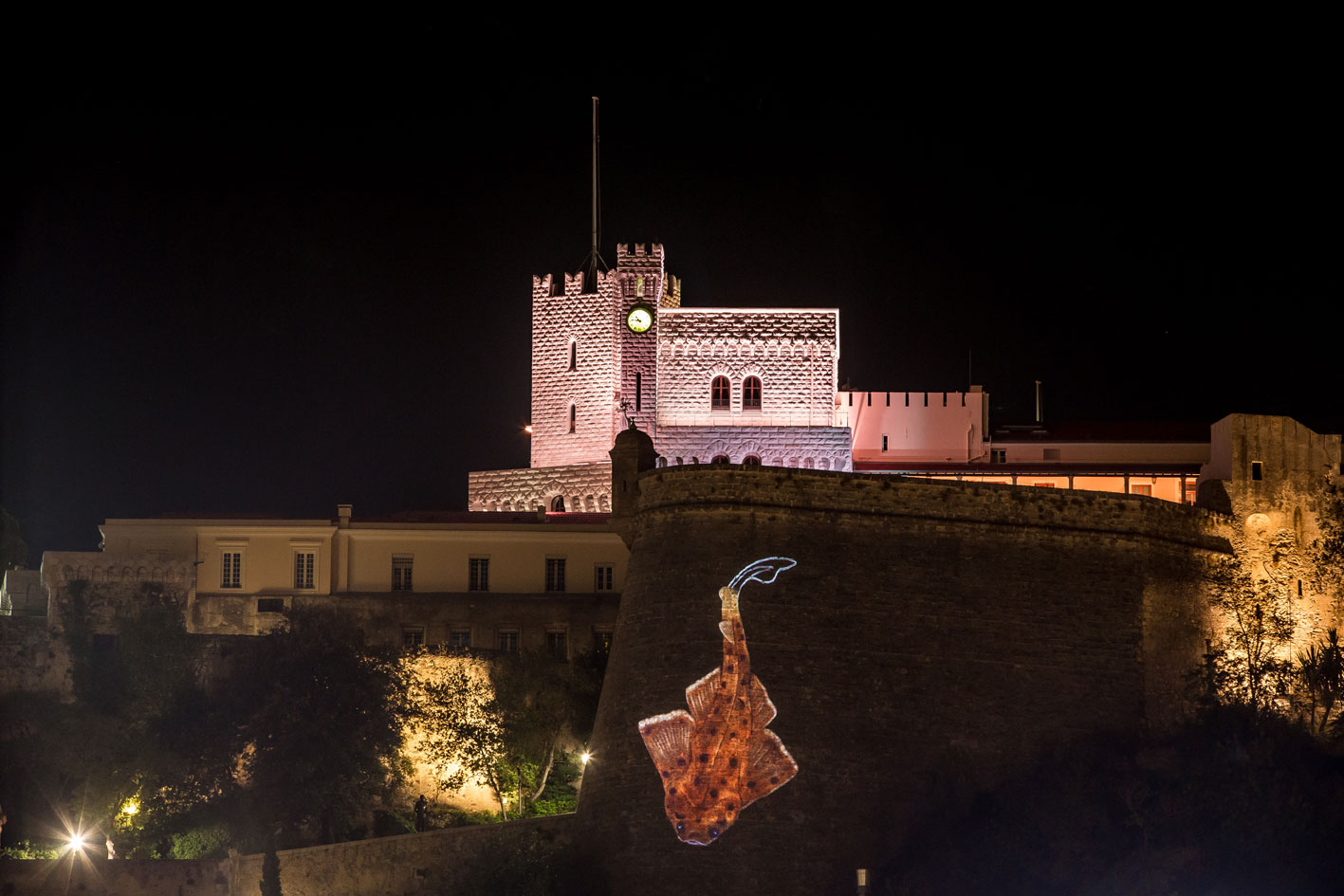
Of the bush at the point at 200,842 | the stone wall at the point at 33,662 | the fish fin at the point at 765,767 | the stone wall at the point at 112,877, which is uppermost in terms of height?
the stone wall at the point at 33,662

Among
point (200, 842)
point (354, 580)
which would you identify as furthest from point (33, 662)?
point (200, 842)

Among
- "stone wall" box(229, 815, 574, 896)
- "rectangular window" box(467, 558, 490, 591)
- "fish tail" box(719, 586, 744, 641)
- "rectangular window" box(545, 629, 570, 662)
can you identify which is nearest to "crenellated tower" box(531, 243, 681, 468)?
"rectangular window" box(467, 558, 490, 591)

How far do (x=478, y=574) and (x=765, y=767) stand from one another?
546 inches

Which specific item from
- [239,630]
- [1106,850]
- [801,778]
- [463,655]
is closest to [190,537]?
[239,630]

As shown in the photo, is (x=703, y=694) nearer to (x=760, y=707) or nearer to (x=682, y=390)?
(x=760, y=707)

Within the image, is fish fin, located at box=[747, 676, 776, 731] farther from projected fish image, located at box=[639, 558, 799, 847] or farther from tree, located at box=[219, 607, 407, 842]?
tree, located at box=[219, 607, 407, 842]

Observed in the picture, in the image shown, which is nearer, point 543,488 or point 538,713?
point 538,713

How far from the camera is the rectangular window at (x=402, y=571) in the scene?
53656 mm

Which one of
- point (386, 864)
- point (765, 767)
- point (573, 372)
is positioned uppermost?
point (573, 372)

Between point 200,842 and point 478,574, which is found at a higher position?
point 478,574

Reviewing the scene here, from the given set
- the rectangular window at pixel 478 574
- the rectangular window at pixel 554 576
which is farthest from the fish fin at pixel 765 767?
the rectangular window at pixel 478 574

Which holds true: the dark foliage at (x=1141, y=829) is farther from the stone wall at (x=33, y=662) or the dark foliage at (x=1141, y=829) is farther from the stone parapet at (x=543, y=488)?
the stone wall at (x=33, y=662)

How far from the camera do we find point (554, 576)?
53.8 m

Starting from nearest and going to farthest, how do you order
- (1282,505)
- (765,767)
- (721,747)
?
(765,767), (721,747), (1282,505)
